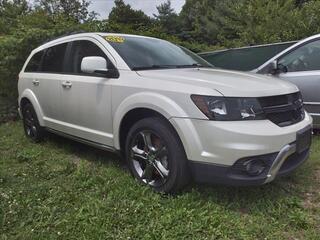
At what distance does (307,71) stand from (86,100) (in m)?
3.27

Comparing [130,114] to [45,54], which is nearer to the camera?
[130,114]

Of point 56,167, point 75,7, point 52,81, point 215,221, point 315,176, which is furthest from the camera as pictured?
point 75,7

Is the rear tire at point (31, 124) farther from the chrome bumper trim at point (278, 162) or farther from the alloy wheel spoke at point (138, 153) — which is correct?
the chrome bumper trim at point (278, 162)

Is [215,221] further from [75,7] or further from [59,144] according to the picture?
[75,7]

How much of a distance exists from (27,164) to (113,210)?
A: 1994 mm

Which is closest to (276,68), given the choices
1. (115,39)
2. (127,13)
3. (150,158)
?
(115,39)

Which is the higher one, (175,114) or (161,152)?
(175,114)

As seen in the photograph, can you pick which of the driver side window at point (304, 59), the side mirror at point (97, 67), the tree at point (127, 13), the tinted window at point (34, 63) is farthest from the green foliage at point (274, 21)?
the tree at point (127, 13)

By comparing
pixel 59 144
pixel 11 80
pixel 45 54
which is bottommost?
pixel 59 144

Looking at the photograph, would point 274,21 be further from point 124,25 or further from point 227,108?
point 227,108

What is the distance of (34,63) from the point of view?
6336 millimetres

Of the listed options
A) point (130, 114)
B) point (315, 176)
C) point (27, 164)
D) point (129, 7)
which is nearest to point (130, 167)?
point (130, 114)

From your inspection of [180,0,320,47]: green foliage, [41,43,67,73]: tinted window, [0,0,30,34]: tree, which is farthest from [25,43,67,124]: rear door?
[0,0,30,34]: tree

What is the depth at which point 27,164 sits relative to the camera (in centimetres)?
516
